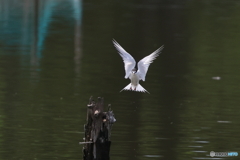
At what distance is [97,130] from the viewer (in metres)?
13.1

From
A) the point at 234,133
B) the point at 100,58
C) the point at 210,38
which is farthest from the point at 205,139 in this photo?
the point at 210,38

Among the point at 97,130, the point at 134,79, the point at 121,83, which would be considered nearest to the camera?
the point at 97,130

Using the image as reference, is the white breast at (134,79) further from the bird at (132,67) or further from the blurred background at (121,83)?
the blurred background at (121,83)

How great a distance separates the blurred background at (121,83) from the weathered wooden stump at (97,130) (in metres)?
0.83

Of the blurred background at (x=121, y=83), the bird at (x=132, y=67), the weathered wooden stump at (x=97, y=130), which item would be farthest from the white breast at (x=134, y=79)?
the blurred background at (x=121, y=83)

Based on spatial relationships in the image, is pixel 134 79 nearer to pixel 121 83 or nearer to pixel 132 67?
pixel 132 67

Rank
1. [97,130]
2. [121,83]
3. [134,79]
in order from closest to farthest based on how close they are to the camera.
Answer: [97,130] → [134,79] → [121,83]

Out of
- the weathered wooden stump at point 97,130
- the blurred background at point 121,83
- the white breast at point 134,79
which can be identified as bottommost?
the blurred background at point 121,83

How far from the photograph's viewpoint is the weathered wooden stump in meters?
13.0

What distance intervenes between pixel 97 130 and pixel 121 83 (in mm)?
10282

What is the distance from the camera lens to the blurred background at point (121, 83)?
1564cm

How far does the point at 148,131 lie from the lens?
16.8 meters

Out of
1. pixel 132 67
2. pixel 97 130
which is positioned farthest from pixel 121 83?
pixel 97 130

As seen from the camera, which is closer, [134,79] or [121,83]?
[134,79]
